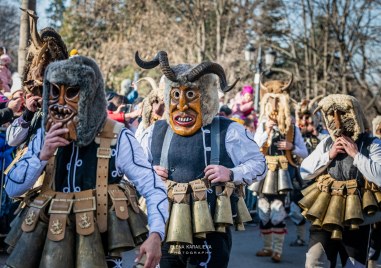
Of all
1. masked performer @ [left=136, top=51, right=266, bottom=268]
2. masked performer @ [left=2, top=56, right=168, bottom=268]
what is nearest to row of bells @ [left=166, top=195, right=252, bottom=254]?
masked performer @ [left=136, top=51, right=266, bottom=268]

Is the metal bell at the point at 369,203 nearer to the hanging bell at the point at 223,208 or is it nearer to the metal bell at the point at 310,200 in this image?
the metal bell at the point at 310,200

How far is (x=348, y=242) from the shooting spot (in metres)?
6.04

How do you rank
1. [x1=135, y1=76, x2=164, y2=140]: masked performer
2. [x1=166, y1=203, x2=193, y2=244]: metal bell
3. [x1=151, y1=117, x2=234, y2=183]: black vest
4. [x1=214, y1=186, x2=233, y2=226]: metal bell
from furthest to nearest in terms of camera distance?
[x1=135, y1=76, x2=164, y2=140]: masked performer → [x1=151, y1=117, x2=234, y2=183]: black vest → [x1=214, y1=186, x2=233, y2=226]: metal bell → [x1=166, y1=203, x2=193, y2=244]: metal bell

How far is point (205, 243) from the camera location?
4910mm

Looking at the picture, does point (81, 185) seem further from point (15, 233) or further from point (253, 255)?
point (253, 255)

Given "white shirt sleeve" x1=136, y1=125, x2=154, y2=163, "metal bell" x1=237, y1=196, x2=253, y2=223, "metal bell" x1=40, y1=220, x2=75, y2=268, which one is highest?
"white shirt sleeve" x1=136, y1=125, x2=154, y2=163

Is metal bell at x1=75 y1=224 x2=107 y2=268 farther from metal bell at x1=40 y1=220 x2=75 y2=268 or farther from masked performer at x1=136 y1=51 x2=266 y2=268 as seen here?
masked performer at x1=136 y1=51 x2=266 y2=268

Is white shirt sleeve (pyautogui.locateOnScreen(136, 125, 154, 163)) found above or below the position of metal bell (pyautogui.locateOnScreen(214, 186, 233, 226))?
above

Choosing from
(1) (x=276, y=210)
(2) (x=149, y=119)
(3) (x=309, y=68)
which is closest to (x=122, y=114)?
(2) (x=149, y=119)

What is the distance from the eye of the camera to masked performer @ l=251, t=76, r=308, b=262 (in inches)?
352

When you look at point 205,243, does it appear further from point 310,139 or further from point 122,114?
point 310,139

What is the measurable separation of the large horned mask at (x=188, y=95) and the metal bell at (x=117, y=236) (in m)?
1.58

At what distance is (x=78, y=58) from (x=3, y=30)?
121ft

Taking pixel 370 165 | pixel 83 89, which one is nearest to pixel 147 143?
pixel 83 89
